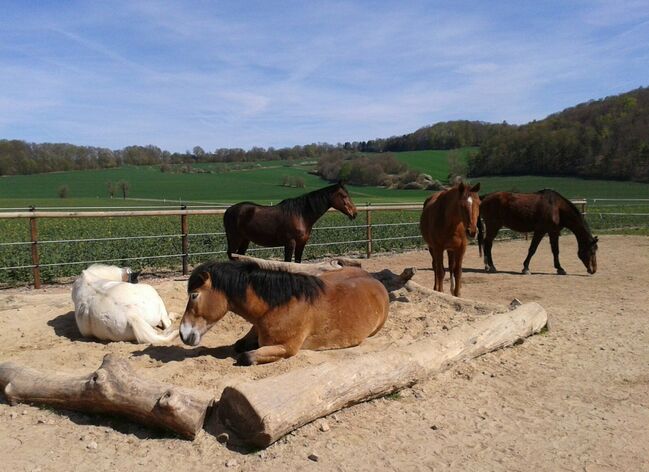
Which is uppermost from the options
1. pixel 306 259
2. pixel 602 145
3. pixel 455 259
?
pixel 602 145

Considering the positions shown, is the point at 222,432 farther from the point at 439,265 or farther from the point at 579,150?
the point at 579,150

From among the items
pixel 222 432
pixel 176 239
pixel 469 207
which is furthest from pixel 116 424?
pixel 176 239

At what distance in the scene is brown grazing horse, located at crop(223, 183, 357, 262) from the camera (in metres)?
8.89

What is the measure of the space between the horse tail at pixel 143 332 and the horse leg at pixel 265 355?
1.27 metres

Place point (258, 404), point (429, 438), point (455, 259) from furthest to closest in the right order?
point (455, 259), point (429, 438), point (258, 404)

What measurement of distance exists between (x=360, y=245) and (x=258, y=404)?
496 inches

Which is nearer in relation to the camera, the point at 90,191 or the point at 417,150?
the point at 90,191

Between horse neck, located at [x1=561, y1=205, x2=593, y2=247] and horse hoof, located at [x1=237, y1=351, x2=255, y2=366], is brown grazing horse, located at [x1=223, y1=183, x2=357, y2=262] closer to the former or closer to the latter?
horse hoof, located at [x1=237, y1=351, x2=255, y2=366]

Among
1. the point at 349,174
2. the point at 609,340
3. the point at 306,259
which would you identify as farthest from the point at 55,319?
the point at 349,174

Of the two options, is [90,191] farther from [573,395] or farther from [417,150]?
[573,395]

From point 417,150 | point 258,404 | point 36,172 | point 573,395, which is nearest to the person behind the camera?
point 258,404

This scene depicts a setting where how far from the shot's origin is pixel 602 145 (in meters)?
47.0

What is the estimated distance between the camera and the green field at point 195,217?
11.5 meters

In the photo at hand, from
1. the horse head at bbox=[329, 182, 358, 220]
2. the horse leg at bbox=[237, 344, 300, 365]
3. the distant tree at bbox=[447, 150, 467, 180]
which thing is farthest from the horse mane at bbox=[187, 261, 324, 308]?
the distant tree at bbox=[447, 150, 467, 180]
